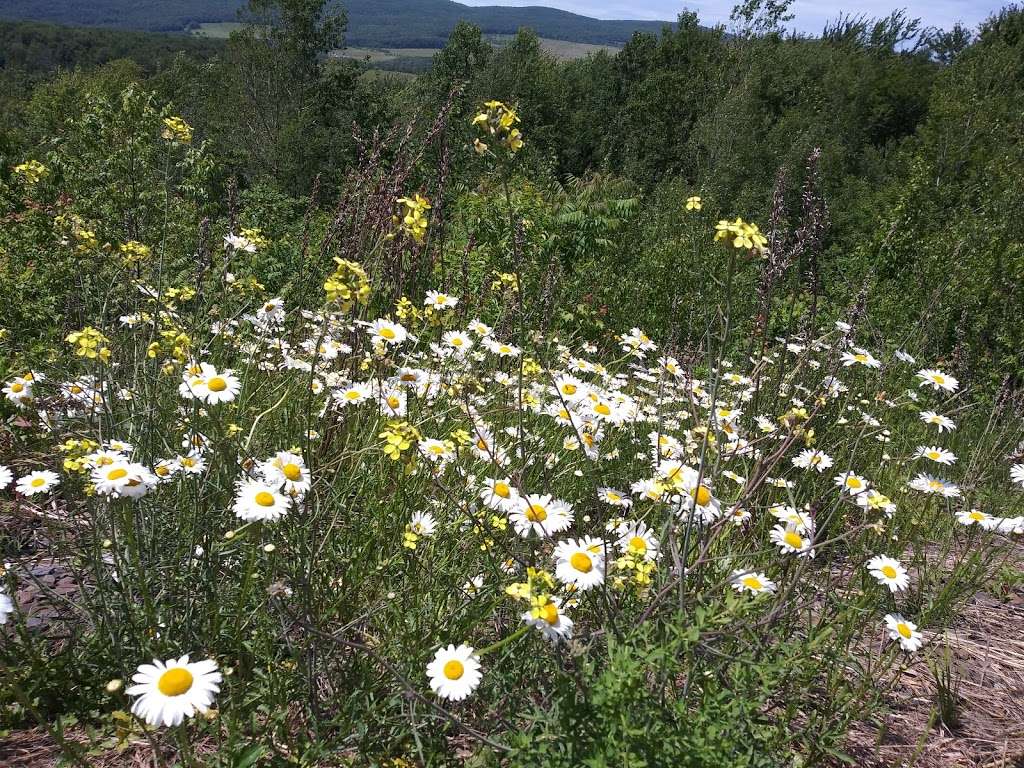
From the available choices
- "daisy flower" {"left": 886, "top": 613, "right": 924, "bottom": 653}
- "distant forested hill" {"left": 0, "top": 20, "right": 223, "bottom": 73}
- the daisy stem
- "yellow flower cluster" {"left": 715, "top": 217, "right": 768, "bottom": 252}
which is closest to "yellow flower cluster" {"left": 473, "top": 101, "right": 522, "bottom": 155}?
"yellow flower cluster" {"left": 715, "top": 217, "right": 768, "bottom": 252}

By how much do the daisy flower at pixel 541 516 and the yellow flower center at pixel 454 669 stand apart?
1.30ft

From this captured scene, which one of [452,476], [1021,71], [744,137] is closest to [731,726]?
[452,476]

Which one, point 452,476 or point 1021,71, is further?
point 1021,71

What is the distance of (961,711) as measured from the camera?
90.3 inches

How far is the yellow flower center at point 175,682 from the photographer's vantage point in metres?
1.25

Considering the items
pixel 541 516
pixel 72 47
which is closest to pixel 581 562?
pixel 541 516

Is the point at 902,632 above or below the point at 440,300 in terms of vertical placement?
below

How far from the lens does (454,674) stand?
1455 millimetres

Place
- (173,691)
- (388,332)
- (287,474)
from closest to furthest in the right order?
1. (173,691)
2. (287,474)
3. (388,332)

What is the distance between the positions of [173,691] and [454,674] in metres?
0.57

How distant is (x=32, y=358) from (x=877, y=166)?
79.7 ft

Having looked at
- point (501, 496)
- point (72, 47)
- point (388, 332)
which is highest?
point (72, 47)

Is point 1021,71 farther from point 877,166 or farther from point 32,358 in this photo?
point 32,358

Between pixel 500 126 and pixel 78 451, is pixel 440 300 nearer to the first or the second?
pixel 500 126
